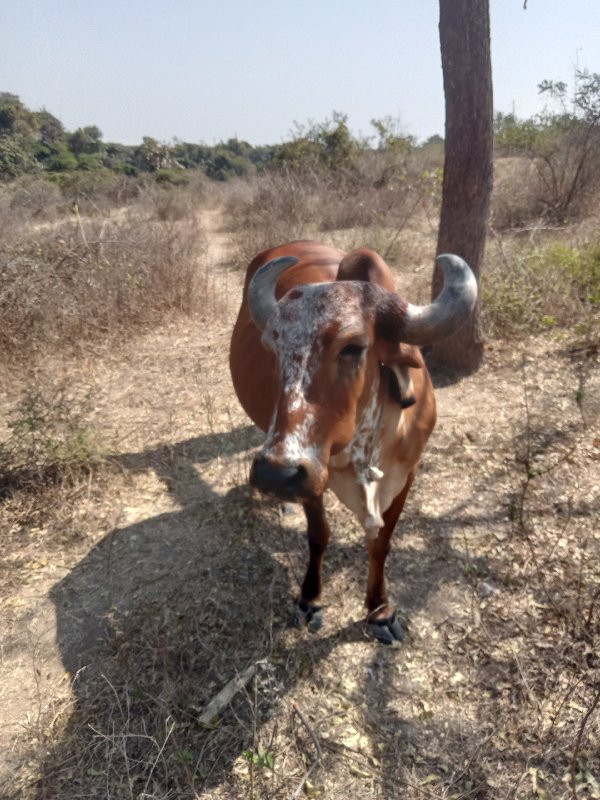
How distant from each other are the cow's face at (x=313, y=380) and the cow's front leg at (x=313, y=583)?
0.99 m

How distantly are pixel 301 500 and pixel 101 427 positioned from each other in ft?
10.9

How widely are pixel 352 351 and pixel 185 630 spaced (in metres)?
1.85

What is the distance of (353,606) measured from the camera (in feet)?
10.2

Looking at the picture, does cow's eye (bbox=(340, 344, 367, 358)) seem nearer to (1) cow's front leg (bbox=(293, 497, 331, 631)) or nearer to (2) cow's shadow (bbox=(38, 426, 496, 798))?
(1) cow's front leg (bbox=(293, 497, 331, 631))

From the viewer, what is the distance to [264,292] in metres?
2.44

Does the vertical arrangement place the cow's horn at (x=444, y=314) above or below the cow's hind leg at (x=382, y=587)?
above

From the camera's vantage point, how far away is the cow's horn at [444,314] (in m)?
2.12

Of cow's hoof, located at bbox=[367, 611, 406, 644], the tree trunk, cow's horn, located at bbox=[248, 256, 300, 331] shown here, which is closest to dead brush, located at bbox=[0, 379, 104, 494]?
cow's horn, located at bbox=[248, 256, 300, 331]

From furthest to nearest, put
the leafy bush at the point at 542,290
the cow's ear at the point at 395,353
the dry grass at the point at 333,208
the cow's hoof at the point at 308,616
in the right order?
the dry grass at the point at 333,208 → the leafy bush at the point at 542,290 → the cow's hoof at the point at 308,616 → the cow's ear at the point at 395,353

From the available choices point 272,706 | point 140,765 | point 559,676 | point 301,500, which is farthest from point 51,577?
point 559,676

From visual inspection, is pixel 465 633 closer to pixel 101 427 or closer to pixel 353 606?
pixel 353 606

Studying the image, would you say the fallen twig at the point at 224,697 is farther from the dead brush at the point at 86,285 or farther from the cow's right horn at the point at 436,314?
the dead brush at the point at 86,285

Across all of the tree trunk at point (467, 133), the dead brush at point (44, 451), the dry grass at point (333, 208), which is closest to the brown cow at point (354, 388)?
the dead brush at point (44, 451)

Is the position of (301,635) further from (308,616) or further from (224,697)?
(224,697)
